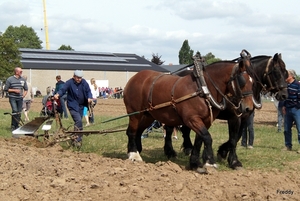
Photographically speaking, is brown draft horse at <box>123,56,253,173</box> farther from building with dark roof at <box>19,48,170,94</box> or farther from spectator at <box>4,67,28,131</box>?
building with dark roof at <box>19,48,170,94</box>

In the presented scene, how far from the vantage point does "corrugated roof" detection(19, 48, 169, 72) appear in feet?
204

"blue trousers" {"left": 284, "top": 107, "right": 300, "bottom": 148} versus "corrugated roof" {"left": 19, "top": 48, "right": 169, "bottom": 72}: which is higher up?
"corrugated roof" {"left": 19, "top": 48, "right": 169, "bottom": 72}

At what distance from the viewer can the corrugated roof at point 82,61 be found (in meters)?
62.2

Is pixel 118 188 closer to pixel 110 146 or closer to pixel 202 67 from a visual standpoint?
pixel 202 67

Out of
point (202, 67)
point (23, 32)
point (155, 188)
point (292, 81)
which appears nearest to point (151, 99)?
point (202, 67)

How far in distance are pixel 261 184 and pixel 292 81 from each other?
4.27 metres

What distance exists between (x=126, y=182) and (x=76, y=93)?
184 inches

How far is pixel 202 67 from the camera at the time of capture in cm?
831

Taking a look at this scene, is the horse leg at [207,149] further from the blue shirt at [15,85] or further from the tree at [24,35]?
the tree at [24,35]

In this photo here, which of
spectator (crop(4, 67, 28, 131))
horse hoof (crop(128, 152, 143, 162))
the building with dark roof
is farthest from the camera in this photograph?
the building with dark roof

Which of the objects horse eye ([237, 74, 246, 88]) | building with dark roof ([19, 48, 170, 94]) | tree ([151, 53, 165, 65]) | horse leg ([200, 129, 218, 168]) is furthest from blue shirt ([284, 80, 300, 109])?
tree ([151, 53, 165, 65])

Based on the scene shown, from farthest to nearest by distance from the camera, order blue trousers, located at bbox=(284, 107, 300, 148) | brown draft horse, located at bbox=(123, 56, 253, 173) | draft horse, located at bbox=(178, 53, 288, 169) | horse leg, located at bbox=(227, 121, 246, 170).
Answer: blue trousers, located at bbox=(284, 107, 300, 148)
draft horse, located at bbox=(178, 53, 288, 169)
horse leg, located at bbox=(227, 121, 246, 170)
brown draft horse, located at bbox=(123, 56, 253, 173)

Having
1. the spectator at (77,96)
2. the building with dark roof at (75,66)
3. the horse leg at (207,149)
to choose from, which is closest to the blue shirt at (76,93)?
the spectator at (77,96)

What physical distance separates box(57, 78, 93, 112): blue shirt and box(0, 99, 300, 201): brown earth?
2.63 metres
